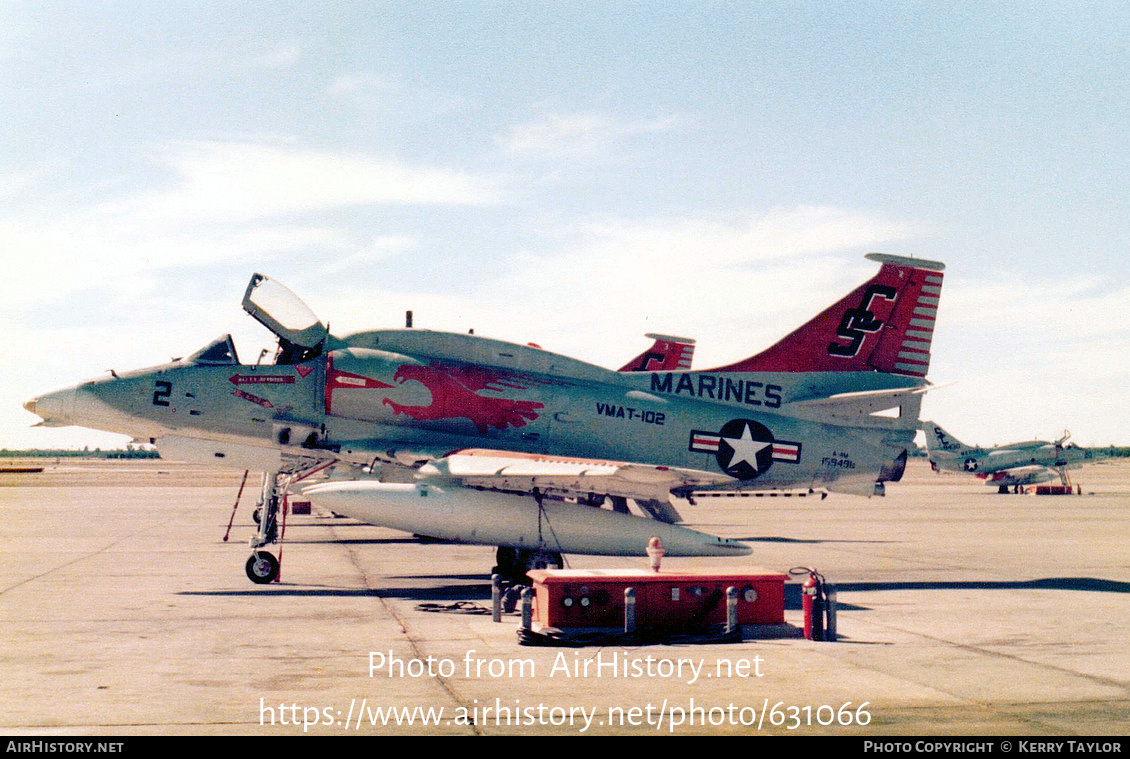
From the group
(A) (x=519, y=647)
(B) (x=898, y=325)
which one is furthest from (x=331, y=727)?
(B) (x=898, y=325)

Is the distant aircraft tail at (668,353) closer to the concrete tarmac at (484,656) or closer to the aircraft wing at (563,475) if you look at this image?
the concrete tarmac at (484,656)

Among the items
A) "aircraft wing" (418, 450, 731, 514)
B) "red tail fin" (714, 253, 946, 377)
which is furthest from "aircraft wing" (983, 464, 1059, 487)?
"aircraft wing" (418, 450, 731, 514)

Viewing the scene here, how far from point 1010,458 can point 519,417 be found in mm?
54980

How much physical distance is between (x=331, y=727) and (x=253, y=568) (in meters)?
8.88

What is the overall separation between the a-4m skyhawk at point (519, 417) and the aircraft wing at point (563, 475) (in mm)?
84

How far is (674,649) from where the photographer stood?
10055 mm

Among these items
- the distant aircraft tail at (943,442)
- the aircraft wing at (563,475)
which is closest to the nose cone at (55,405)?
the aircraft wing at (563,475)

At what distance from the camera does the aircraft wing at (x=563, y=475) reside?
1309 cm

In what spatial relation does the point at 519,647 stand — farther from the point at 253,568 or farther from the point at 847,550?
the point at 847,550

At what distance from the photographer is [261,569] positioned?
15195 mm

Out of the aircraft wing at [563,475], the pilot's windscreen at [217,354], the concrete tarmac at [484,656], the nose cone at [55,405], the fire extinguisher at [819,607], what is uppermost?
the pilot's windscreen at [217,354]

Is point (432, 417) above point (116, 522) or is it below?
above

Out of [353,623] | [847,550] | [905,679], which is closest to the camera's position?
[905,679]

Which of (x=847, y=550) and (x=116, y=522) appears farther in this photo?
(x=116, y=522)
